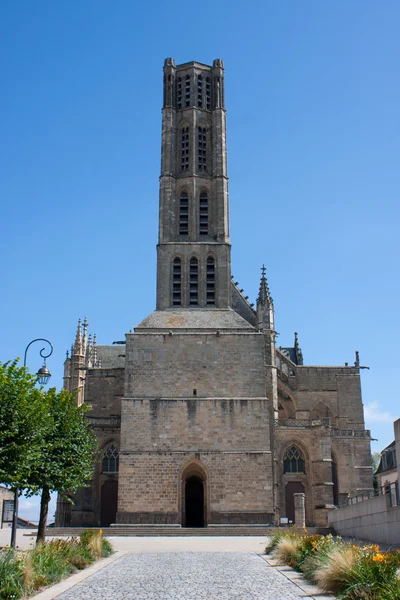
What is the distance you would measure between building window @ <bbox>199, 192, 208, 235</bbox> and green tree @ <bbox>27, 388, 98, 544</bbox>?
825 inches

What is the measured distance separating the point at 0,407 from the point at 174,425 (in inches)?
780

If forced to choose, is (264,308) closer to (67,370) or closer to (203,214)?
(203,214)

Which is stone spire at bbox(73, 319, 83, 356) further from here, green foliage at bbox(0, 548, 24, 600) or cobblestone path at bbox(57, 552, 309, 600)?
green foliage at bbox(0, 548, 24, 600)

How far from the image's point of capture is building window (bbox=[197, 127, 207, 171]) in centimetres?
4475

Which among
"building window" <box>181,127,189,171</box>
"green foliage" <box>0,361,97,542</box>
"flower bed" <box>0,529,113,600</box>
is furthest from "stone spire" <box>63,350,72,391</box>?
"flower bed" <box>0,529,113,600</box>

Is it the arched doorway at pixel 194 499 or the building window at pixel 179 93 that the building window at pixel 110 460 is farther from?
the building window at pixel 179 93

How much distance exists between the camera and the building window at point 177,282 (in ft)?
136

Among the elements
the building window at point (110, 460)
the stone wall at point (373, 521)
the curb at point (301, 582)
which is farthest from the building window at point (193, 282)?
the curb at point (301, 582)

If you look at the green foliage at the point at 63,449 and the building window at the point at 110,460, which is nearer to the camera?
the green foliage at the point at 63,449

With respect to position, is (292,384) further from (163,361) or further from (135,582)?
(135,582)

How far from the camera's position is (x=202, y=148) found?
45.0 metres

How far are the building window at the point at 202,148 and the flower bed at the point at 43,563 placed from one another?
30.7m

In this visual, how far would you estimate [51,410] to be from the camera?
23484mm

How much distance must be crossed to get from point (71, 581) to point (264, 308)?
3198 centimetres
